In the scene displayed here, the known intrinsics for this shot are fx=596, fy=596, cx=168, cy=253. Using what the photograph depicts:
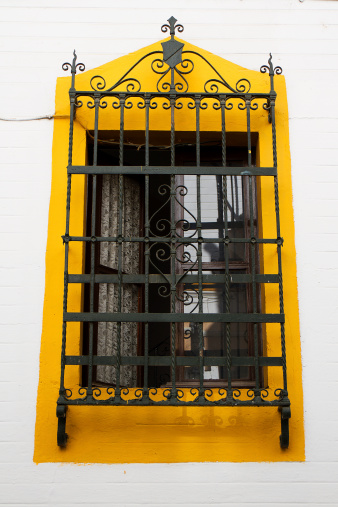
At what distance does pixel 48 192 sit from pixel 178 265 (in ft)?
3.11

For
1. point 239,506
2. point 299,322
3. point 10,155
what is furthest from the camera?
point 10,155

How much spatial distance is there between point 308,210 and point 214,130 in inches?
31.5

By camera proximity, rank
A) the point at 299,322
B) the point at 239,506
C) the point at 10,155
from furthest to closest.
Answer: the point at 10,155 < the point at 299,322 < the point at 239,506

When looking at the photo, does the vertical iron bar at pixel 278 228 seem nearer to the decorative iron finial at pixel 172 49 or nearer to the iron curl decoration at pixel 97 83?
the decorative iron finial at pixel 172 49

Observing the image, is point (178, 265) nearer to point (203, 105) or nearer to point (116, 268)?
point (116, 268)

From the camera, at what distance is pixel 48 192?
3781mm

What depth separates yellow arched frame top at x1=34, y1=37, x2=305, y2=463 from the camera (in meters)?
3.37

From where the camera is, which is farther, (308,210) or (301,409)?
(308,210)

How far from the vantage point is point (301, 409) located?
3455 millimetres

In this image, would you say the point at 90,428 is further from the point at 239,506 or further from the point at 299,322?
the point at 299,322

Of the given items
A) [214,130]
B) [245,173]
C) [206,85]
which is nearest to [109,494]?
[245,173]

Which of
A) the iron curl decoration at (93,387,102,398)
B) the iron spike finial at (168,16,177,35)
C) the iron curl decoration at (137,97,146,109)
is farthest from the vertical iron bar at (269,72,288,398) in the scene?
the iron curl decoration at (93,387,102,398)

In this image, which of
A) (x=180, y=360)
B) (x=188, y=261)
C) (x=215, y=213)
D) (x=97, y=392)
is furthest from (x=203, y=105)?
(x=97, y=392)

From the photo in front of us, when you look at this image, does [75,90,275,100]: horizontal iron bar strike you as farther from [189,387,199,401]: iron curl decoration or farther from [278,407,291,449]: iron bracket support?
[278,407,291,449]: iron bracket support
